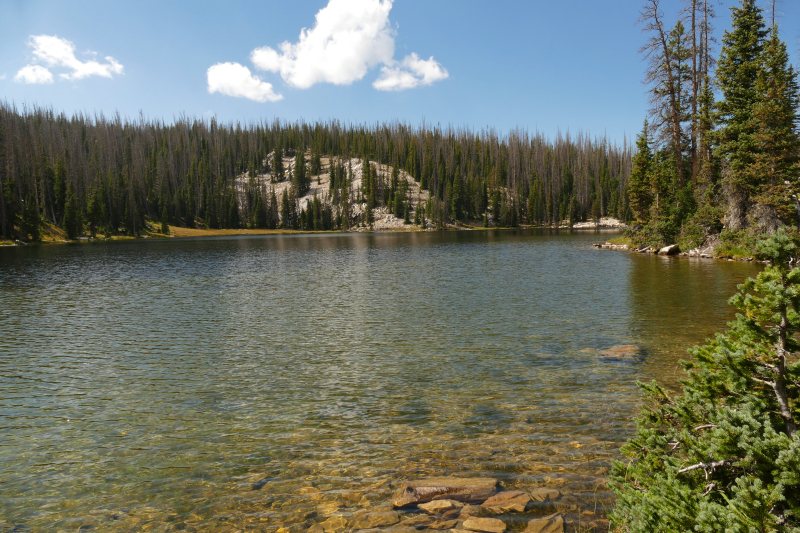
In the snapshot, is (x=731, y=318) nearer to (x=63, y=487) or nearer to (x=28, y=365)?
(x=63, y=487)

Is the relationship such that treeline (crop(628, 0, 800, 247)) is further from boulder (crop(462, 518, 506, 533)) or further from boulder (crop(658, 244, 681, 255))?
boulder (crop(462, 518, 506, 533))

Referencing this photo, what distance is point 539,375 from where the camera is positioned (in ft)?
42.9

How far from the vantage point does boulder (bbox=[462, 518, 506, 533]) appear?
6.29 metres

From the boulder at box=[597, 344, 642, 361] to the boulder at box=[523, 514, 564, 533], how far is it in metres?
9.20

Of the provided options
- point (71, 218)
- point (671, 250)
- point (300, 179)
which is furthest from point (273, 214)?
point (671, 250)

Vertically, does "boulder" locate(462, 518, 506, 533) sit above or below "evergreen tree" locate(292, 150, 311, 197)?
below

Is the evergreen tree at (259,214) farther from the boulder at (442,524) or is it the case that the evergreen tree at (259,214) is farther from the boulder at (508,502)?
the boulder at (442,524)

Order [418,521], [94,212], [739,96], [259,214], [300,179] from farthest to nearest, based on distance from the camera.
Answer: [300,179]
[259,214]
[94,212]
[739,96]
[418,521]

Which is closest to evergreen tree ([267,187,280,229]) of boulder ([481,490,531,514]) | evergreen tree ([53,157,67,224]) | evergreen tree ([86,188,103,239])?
evergreen tree ([86,188,103,239])

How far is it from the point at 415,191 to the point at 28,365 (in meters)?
167

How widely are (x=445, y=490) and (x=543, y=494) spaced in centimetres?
146

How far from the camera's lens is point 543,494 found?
707 centimetres

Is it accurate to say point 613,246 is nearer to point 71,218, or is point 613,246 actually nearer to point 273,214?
point 71,218

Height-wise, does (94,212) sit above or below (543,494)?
above
